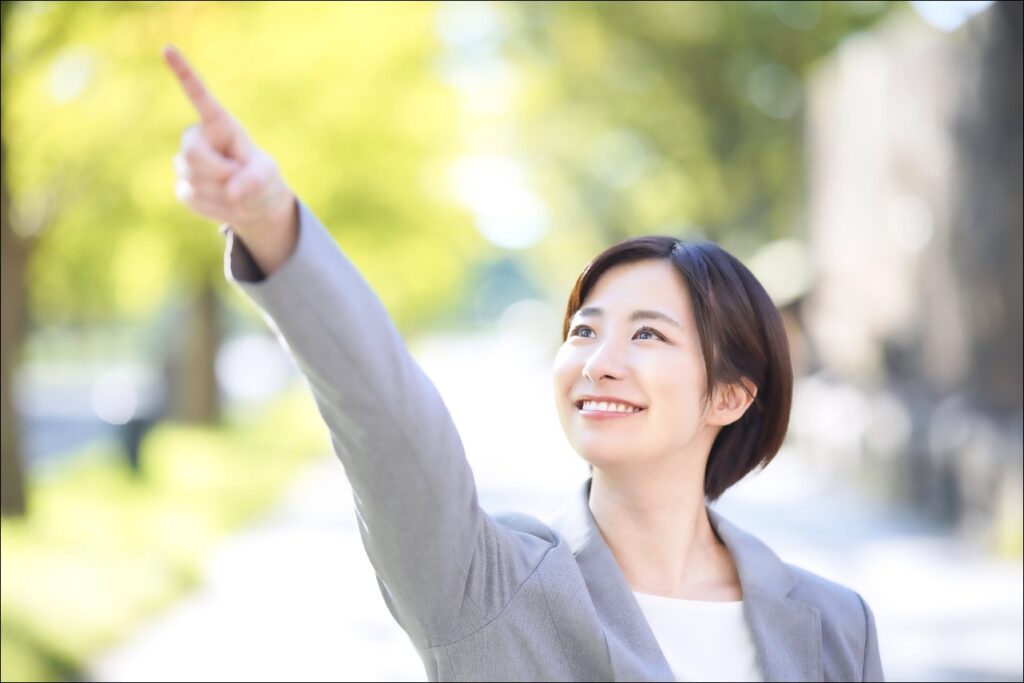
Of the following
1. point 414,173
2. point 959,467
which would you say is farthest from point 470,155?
point 959,467

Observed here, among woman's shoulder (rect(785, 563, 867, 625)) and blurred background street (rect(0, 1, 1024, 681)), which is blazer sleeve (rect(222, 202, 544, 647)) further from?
blurred background street (rect(0, 1, 1024, 681))

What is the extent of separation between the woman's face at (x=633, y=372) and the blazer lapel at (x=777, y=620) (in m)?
0.26

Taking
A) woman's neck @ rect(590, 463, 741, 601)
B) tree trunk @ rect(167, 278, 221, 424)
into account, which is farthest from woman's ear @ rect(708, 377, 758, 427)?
tree trunk @ rect(167, 278, 221, 424)

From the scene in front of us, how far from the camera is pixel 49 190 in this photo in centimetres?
1116

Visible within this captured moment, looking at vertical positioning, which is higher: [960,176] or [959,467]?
[960,176]

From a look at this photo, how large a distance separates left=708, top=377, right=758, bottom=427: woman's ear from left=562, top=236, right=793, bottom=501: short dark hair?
0.6 inches

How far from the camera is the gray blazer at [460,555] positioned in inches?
73.1

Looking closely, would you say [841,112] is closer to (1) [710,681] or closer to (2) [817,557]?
(2) [817,557]

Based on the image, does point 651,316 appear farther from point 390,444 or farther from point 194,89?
point 194,89

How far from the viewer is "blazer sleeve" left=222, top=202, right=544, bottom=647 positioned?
72.5 inches

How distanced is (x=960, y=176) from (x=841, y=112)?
620 cm

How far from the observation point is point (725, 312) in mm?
2492

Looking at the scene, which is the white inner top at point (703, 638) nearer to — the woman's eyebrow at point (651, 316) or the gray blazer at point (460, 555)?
the gray blazer at point (460, 555)

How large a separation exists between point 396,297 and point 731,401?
27.0m
